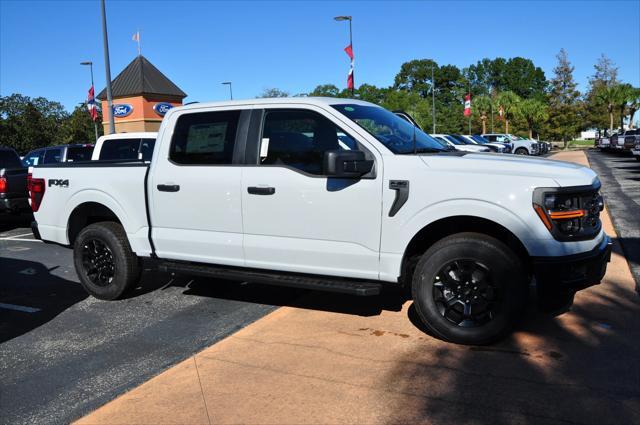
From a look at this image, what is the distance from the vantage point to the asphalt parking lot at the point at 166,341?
3.62 m

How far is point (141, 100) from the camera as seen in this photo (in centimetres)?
4125

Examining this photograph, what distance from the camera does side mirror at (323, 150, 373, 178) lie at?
415 cm

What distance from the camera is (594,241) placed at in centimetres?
414

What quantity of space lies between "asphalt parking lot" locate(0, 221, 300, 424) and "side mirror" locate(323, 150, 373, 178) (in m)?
1.78

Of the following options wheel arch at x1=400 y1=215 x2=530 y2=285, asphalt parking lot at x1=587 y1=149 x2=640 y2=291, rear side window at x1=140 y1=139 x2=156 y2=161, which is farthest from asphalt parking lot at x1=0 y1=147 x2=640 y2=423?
rear side window at x1=140 y1=139 x2=156 y2=161

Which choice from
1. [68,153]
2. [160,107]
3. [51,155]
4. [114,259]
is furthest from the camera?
[160,107]

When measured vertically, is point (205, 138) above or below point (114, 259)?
above

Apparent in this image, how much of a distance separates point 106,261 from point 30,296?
1.17 metres

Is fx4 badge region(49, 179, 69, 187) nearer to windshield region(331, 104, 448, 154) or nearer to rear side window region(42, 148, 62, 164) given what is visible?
windshield region(331, 104, 448, 154)

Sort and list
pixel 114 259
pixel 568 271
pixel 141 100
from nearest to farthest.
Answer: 1. pixel 568 271
2. pixel 114 259
3. pixel 141 100

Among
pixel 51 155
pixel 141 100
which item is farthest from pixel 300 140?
pixel 141 100

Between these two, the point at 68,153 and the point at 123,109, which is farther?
the point at 123,109

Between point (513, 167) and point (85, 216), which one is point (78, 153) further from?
point (513, 167)

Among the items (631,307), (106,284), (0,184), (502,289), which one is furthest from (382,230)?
(0,184)
